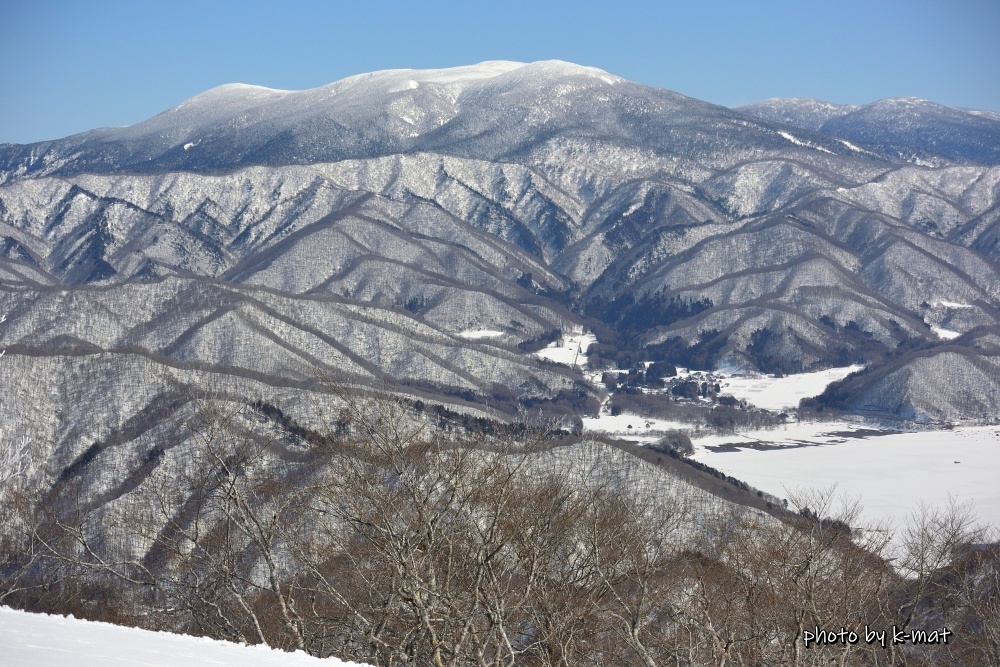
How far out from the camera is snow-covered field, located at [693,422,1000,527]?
8569 centimetres

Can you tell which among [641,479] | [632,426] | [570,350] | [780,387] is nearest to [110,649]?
[641,479]

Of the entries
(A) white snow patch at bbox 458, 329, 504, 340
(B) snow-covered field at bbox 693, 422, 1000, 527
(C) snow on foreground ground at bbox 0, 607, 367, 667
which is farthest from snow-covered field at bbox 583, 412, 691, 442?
(C) snow on foreground ground at bbox 0, 607, 367, 667

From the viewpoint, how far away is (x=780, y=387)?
147250 millimetres

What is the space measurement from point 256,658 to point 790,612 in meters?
16.1

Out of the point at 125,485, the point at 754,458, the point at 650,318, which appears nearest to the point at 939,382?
the point at 754,458

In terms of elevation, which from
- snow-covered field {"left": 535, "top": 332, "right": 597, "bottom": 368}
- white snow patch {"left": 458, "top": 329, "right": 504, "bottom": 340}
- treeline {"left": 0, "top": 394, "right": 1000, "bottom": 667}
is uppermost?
treeline {"left": 0, "top": 394, "right": 1000, "bottom": 667}

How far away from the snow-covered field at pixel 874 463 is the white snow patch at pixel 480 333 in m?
58.4

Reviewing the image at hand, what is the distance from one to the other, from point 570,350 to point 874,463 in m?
73.7

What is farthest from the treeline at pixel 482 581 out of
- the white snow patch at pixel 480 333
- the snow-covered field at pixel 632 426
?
the white snow patch at pixel 480 333

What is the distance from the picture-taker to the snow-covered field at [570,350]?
161 meters

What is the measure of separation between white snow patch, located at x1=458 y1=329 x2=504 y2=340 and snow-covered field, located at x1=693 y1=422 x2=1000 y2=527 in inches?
2299

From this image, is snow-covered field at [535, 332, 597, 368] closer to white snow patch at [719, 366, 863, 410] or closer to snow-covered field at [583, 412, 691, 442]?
white snow patch at [719, 366, 863, 410]

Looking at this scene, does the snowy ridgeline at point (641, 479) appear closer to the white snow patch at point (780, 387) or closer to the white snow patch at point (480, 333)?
the white snow patch at point (780, 387)

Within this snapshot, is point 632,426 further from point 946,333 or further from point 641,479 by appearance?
point 946,333
